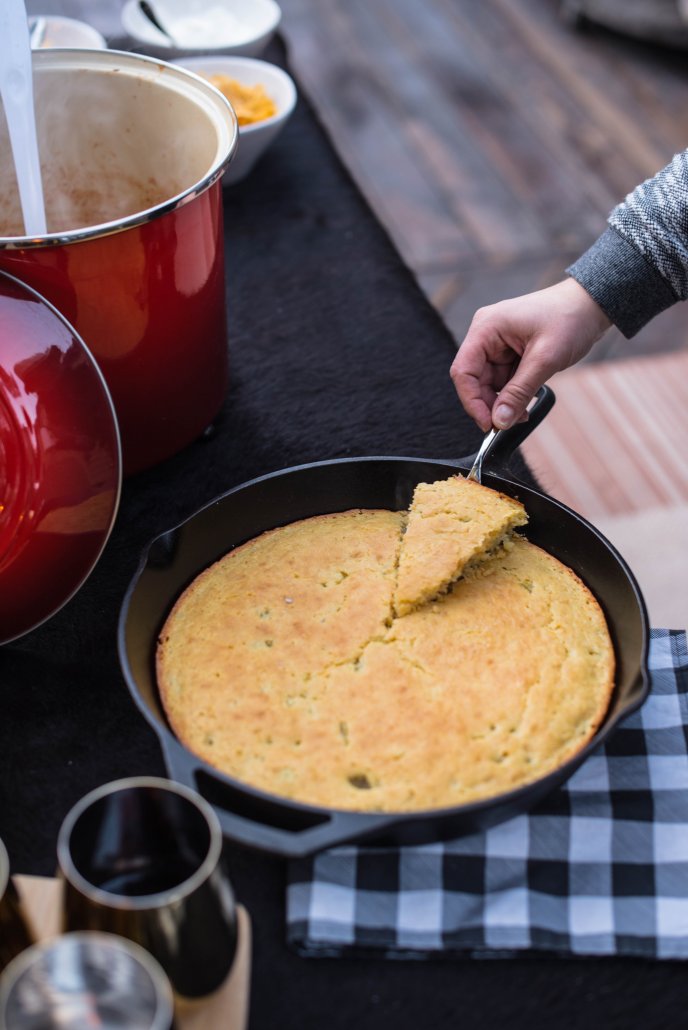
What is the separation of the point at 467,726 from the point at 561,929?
0.17 m

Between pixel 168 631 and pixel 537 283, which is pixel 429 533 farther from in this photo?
pixel 537 283

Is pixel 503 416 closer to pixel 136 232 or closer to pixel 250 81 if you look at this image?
pixel 136 232

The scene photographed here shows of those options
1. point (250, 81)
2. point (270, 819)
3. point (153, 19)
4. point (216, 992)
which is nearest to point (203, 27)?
point (153, 19)

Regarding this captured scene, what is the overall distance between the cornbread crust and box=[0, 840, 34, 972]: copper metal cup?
7.5 inches

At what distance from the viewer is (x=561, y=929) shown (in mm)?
707

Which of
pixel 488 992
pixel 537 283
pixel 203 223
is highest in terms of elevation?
pixel 203 223

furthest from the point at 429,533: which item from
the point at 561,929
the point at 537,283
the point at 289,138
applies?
the point at 537,283

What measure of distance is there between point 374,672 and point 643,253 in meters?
0.57

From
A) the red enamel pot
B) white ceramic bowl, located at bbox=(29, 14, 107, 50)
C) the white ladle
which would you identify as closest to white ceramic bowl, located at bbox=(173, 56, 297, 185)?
white ceramic bowl, located at bbox=(29, 14, 107, 50)

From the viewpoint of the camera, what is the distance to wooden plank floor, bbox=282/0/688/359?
8.54 ft

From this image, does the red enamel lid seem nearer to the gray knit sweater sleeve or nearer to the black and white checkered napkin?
the black and white checkered napkin

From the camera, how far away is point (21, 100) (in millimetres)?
905

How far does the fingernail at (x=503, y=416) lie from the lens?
0.99 m

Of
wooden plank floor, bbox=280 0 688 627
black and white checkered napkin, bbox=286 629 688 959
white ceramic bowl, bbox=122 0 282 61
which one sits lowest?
wooden plank floor, bbox=280 0 688 627
